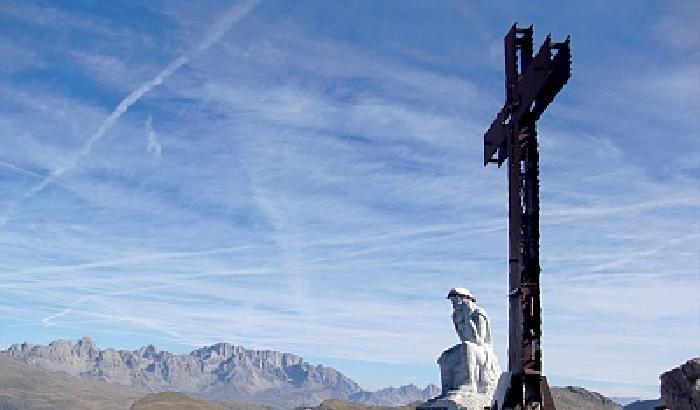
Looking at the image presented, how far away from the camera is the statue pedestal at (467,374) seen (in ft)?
188

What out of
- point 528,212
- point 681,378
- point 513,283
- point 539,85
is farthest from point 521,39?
point 681,378

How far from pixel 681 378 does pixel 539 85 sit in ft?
47.9

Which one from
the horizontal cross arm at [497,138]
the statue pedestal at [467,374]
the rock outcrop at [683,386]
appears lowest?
the rock outcrop at [683,386]

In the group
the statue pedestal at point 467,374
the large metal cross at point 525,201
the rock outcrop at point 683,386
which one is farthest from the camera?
the statue pedestal at point 467,374

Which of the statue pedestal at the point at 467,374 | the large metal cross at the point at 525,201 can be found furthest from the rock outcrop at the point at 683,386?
the statue pedestal at the point at 467,374

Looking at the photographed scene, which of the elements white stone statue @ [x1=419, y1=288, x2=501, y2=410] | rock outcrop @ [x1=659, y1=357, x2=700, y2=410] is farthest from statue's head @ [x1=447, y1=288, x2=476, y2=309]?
rock outcrop @ [x1=659, y1=357, x2=700, y2=410]

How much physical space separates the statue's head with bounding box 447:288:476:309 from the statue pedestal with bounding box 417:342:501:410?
309 centimetres

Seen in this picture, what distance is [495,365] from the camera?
6066 centimetres

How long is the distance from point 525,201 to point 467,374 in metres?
39.2

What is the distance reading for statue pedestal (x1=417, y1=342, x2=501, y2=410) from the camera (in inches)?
2260

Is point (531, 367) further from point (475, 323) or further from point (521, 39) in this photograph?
point (475, 323)

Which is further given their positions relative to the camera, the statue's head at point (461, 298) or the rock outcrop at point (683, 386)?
the statue's head at point (461, 298)

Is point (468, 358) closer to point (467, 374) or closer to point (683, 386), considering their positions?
point (467, 374)

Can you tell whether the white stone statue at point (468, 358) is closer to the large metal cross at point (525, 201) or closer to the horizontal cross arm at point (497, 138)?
the horizontal cross arm at point (497, 138)
